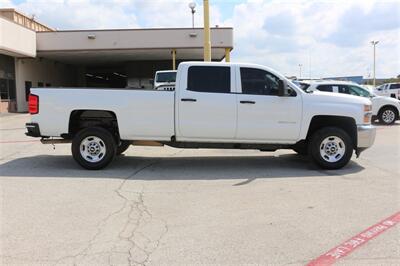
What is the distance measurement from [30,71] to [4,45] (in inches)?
278

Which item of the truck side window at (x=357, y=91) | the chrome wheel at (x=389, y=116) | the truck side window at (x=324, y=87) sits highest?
the truck side window at (x=324, y=87)

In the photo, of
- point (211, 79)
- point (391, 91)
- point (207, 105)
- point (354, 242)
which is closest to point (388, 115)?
point (211, 79)

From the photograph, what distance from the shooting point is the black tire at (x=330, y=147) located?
8484 millimetres

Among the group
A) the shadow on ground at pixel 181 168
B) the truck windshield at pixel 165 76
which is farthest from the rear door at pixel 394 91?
the shadow on ground at pixel 181 168

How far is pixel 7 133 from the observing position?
15.3 m

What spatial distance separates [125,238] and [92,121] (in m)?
4.37

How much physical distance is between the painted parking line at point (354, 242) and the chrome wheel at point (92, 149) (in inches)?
203

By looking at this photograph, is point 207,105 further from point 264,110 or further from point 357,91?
point 357,91

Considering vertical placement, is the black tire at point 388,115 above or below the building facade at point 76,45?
below

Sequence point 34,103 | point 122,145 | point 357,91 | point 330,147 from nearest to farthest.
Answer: point 34,103 → point 330,147 → point 122,145 → point 357,91

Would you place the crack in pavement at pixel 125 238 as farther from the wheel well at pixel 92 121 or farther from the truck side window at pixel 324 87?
the truck side window at pixel 324 87

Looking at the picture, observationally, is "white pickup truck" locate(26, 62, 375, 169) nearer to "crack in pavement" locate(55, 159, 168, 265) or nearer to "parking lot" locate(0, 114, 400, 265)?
"parking lot" locate(0, 114, 400, 265)

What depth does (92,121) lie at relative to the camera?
8758 mm

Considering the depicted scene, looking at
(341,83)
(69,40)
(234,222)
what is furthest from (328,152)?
(69,40)
